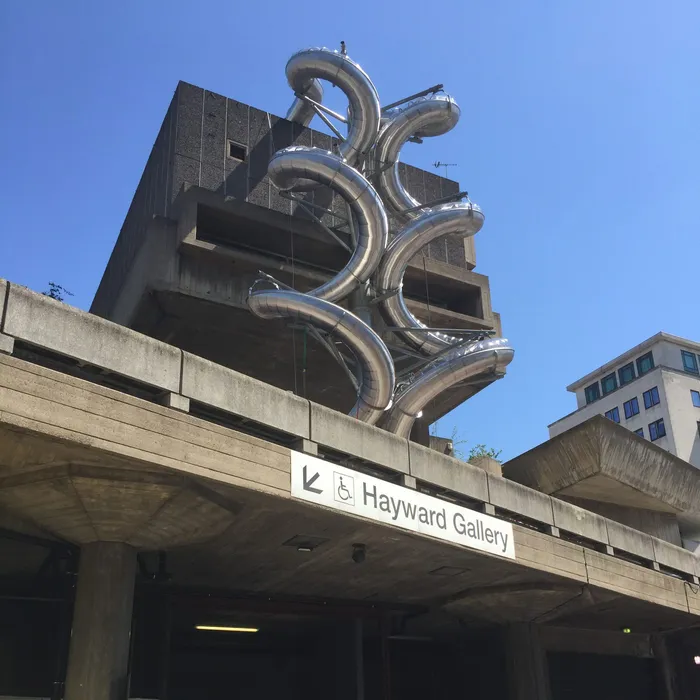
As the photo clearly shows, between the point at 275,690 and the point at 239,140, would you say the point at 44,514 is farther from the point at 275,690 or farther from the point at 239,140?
the point at 239,140

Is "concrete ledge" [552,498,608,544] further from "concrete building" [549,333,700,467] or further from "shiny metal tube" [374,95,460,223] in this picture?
"concrete building" [549,333,700,467]

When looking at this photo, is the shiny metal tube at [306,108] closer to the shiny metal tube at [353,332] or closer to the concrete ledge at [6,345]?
the shiny metal tube at [353,332]

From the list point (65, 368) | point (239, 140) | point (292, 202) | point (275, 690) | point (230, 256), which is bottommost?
point (275, 690)

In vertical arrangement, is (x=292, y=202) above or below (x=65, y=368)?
above

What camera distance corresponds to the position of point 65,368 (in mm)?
9602

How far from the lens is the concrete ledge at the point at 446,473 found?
42.7ft

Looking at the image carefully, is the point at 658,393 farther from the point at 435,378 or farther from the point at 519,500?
the point at 519,500

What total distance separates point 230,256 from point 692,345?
57.2m

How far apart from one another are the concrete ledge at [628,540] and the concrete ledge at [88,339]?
38.4ft

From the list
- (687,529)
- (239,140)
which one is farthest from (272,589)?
(687,529)

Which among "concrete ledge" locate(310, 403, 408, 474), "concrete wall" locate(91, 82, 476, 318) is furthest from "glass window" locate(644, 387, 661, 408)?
"concrete ledge" locate(310, 403, 408, 474)

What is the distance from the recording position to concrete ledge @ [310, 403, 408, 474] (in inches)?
456

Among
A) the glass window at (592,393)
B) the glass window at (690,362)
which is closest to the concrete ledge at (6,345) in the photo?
the glass window at (690,362)

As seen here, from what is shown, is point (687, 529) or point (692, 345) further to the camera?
point (692, 345)
